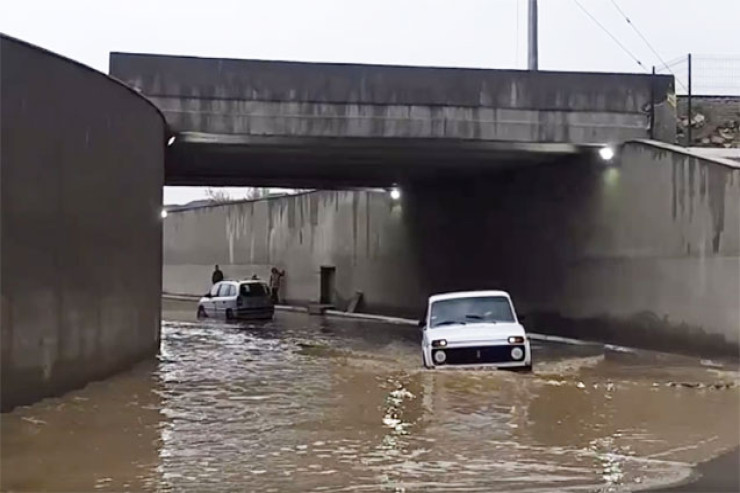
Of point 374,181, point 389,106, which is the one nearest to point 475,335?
point 389,106

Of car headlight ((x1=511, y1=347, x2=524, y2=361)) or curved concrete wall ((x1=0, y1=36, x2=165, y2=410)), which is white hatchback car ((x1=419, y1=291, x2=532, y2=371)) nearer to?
car headlight ((x1=511, y1=347, x2=524, y2=361))

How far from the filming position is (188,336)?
27.5 meters

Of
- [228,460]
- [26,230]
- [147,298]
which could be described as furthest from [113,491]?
[147,298]

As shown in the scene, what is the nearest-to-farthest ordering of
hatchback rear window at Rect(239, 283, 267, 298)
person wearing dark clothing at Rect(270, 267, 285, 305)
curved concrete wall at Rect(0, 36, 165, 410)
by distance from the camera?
1. curved concrete wall at Rect(0, 36, 165, 410)
2. hatchback rear window at Rect(239, 283, 267, 298)
3. person wearing dark clothing at Rect(270, 267, 285, 305)

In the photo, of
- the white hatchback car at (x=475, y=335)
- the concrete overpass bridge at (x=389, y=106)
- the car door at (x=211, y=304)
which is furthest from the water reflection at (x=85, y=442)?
the car door at (x=211, y=304)

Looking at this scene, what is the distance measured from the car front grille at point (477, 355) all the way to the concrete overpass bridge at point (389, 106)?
729 cm

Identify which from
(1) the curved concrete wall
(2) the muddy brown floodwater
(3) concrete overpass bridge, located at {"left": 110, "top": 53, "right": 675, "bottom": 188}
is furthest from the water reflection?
(3) concrete overpass bridge, located at {"left": 110, "top": 53, "right": 675, "bottom": 188}

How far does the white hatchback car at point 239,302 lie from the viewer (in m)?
35.5

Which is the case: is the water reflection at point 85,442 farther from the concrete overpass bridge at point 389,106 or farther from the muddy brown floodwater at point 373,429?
the concrete overpass bridge at point 389,106

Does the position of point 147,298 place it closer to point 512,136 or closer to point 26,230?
point 26,230

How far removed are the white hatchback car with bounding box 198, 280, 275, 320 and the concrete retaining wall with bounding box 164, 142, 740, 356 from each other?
470 centimetres

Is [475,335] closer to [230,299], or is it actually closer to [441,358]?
[441,358]

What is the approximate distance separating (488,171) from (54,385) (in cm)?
1787

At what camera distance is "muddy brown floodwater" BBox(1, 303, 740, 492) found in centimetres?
875
